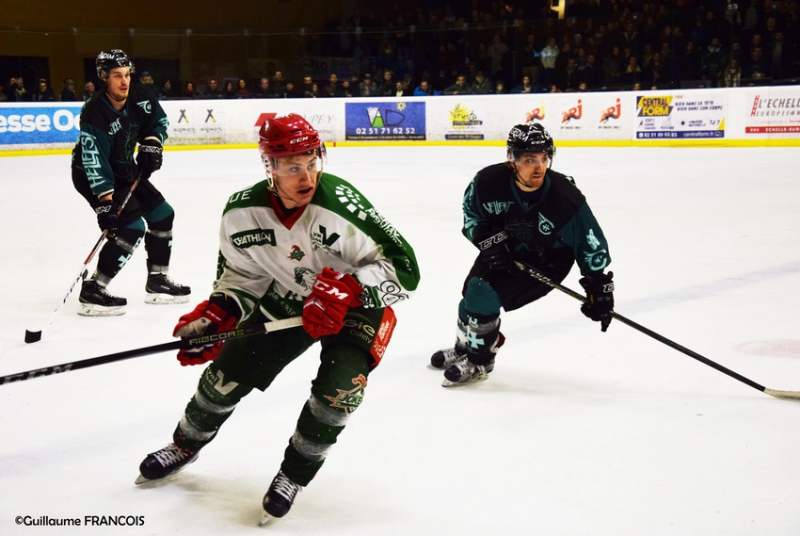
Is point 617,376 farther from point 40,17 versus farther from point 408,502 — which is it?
point 40,17

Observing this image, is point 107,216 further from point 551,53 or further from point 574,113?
point 551,53

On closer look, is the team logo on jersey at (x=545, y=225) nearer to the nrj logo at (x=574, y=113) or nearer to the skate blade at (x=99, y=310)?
the skate blade at (x=99, y=310)

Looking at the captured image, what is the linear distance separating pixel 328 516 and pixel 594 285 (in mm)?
A: 1340

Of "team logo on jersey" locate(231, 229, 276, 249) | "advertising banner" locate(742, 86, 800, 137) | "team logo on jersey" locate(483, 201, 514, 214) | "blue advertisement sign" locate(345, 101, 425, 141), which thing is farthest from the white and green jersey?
"blue advertisement sign" locate(345, 101, 425, 141)

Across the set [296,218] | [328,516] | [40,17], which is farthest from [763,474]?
[40,17]

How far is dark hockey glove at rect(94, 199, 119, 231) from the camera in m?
4.27

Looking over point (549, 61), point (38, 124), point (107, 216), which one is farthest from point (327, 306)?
point (549, 61)

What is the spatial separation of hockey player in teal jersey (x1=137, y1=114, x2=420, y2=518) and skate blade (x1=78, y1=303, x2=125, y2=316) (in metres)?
2.18

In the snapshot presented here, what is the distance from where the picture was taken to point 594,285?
3033mm

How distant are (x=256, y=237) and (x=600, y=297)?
134 centimetres

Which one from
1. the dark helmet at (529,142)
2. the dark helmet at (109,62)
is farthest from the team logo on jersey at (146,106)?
the dark helmet at (529,142)

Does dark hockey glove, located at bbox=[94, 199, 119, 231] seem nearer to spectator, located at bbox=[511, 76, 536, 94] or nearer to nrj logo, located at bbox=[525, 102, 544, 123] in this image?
nrj logo, located at bbox=[525, 102, 544, 123]

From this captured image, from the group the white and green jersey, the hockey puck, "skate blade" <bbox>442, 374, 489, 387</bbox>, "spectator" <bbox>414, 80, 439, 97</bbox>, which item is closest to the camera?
the white and green jersey

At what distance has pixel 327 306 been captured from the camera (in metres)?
2.08
